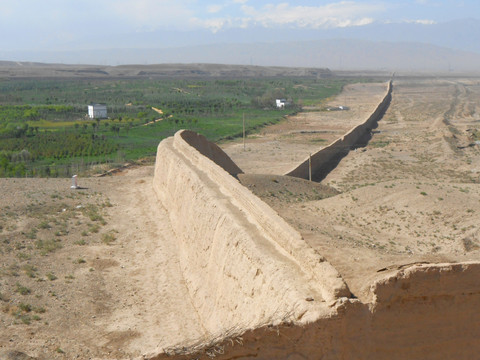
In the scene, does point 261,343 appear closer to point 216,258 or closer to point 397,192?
point 216,258

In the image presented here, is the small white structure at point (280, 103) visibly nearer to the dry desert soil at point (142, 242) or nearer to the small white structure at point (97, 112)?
the small white structure at point (97, 112)

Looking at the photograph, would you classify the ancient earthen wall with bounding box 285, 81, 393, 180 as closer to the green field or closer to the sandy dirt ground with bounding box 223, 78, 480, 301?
the sandy dirt ground with bounding box 223, 78, 480, 301

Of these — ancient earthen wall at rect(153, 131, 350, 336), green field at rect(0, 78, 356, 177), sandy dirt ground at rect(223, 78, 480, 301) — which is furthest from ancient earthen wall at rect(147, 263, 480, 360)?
green field at rect(0, 78, 356, 177)

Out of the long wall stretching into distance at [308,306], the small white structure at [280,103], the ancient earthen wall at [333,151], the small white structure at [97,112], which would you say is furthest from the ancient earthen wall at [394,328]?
the small white structure at [280,103]

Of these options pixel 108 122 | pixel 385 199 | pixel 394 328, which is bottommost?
pixel 108 122

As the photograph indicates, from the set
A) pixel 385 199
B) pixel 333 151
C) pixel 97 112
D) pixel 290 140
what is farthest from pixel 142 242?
pixel 97 112

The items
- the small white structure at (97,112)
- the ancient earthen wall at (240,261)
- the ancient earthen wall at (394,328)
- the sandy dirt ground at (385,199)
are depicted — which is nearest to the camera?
the ancient earthen wall at (394,328)

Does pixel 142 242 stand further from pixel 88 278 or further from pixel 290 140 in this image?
pixel 290 140
